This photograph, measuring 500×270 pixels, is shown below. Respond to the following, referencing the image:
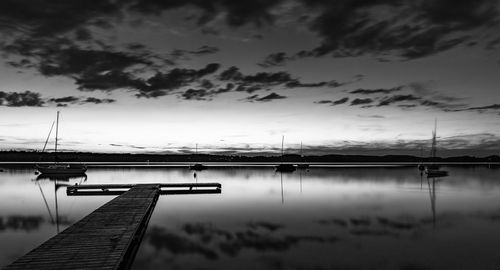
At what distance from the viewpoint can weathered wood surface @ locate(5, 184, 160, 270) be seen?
1124 cm

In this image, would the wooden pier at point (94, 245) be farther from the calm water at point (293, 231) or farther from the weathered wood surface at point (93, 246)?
the calm water at point (293, 231)

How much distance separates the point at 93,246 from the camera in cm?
1322

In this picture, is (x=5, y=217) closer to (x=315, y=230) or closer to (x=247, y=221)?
(x=247, y=221)

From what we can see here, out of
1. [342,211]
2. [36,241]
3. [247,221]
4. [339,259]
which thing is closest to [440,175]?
[342,211]

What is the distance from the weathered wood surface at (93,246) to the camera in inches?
443

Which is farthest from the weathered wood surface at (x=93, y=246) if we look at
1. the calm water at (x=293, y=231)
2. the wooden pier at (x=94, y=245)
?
the calm water at (x=293, y=231)

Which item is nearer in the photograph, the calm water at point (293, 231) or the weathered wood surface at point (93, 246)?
the weathered wood surface at point (93, 246)

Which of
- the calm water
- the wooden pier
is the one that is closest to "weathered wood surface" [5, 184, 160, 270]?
the wooden pier

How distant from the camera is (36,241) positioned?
19.7 meters

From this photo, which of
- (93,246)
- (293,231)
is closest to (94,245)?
(93,246)

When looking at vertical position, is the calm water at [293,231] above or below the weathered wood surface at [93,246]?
below

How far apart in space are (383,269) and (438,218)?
15570mm

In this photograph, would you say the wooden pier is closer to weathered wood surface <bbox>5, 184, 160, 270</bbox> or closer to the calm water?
weathered wood surface <bbox>5, 184, 160, 270</bbox>

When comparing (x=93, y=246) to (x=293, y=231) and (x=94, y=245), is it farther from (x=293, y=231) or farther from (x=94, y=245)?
(x=293, y=231)
